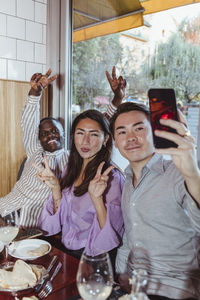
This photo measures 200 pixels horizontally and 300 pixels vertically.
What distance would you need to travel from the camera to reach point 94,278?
2.45ft

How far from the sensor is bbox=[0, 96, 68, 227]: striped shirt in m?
2.09

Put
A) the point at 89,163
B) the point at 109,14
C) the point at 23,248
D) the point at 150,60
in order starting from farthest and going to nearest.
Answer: the point at 109,14 < the point at 150,60 < the point at 89,163 < the point at 23,248

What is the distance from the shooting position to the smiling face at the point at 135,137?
4.25 feet

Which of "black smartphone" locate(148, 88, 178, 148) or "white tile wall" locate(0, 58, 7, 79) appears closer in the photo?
"black smartphone" locate(148, 88, 178, 148)

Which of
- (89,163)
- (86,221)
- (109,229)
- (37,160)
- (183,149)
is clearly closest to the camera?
(183,149)

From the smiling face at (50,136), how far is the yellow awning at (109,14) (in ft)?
2.93

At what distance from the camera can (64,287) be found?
0.96 metres

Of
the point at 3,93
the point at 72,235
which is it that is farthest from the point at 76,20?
the point at 72,235

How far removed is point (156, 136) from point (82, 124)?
0.79 m

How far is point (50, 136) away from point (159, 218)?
44.1 inches

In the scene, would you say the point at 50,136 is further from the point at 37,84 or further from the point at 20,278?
the point at 20,278

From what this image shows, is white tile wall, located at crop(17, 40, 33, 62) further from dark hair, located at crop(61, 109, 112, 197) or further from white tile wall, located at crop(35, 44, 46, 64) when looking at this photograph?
dark hair, located at crop(61, 109, 112, 197)

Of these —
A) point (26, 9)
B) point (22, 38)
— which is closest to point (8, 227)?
point (22, 38)

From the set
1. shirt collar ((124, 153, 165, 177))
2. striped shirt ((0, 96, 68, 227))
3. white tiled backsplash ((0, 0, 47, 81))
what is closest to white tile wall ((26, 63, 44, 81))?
white tiled backsplash ((0, 0, 47, 81))
